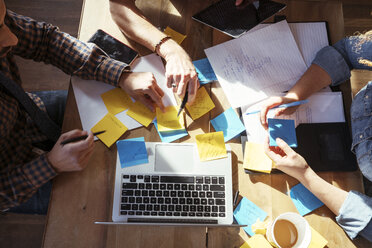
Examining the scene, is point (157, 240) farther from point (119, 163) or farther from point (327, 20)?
point (327, 20)

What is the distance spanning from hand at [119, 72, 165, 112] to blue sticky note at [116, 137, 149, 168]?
0.44 feet

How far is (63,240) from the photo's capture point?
811 mm

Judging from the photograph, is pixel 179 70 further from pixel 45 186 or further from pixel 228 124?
pixel 45 186

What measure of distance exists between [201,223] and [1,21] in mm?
814

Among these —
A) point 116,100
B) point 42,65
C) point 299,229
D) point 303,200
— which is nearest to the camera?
point 299,229

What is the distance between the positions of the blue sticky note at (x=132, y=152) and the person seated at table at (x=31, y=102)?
3.9 inches

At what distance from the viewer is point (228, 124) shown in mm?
945

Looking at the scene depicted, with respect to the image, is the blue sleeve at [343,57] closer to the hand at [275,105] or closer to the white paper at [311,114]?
the white paper at [311,114]

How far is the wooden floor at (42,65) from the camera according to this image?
1.52 metres

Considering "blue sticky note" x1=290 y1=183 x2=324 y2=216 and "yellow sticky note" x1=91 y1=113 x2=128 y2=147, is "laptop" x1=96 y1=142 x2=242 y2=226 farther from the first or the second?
"blue sticky note" x1=290 y1=183 x2=324 y2=216

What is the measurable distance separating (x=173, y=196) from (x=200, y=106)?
0.33m

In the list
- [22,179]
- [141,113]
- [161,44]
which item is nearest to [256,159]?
[141,113]

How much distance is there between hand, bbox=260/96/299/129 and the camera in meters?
0.92

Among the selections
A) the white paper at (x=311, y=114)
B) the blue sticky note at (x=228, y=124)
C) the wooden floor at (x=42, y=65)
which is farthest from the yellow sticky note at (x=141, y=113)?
the wooden floor at (x=42, y=65)
